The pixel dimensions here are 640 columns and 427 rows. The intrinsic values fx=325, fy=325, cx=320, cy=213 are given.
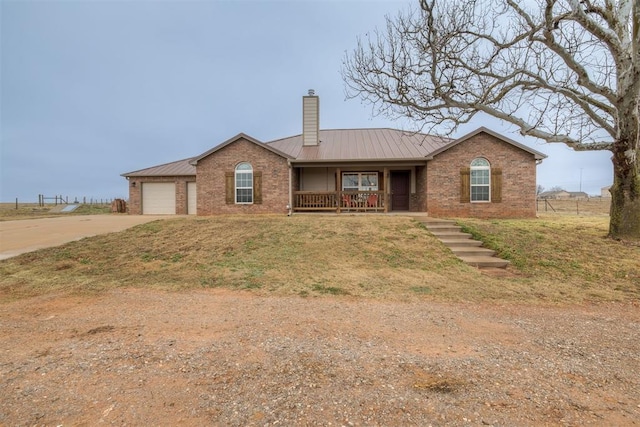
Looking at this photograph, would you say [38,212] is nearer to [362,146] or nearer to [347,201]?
[347,201]

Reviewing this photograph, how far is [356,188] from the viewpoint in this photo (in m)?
17.5

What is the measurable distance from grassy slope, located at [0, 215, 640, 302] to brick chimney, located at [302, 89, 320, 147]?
8.74 metres

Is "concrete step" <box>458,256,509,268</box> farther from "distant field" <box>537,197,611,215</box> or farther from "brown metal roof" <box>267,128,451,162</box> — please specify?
"distant field" <box>537,197,611,215</box>

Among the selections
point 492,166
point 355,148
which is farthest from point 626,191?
point 355,148

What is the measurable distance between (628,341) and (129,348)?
5.45 metres

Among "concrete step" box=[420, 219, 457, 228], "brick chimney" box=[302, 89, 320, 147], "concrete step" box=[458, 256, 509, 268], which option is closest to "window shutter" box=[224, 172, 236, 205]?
"brick chimney" box=[302, 89, 320, 147]

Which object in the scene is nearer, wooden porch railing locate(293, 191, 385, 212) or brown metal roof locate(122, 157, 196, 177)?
wooden porch railing locate(293, 191, 385, 212)

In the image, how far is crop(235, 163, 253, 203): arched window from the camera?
16234 millimetres

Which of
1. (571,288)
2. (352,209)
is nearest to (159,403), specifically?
(571,288)

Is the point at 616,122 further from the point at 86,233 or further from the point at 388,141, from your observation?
the point at 86,233

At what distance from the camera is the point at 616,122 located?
8984 millimetres

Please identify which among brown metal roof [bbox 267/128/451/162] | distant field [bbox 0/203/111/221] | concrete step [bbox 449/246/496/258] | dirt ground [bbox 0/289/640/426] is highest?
brown metal roof [bbox 267/128/451/162]

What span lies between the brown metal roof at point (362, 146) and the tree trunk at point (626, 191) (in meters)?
6.71

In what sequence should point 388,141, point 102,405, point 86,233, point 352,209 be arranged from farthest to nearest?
point 388,141
point 352,209
point 86,233
point 102,405
